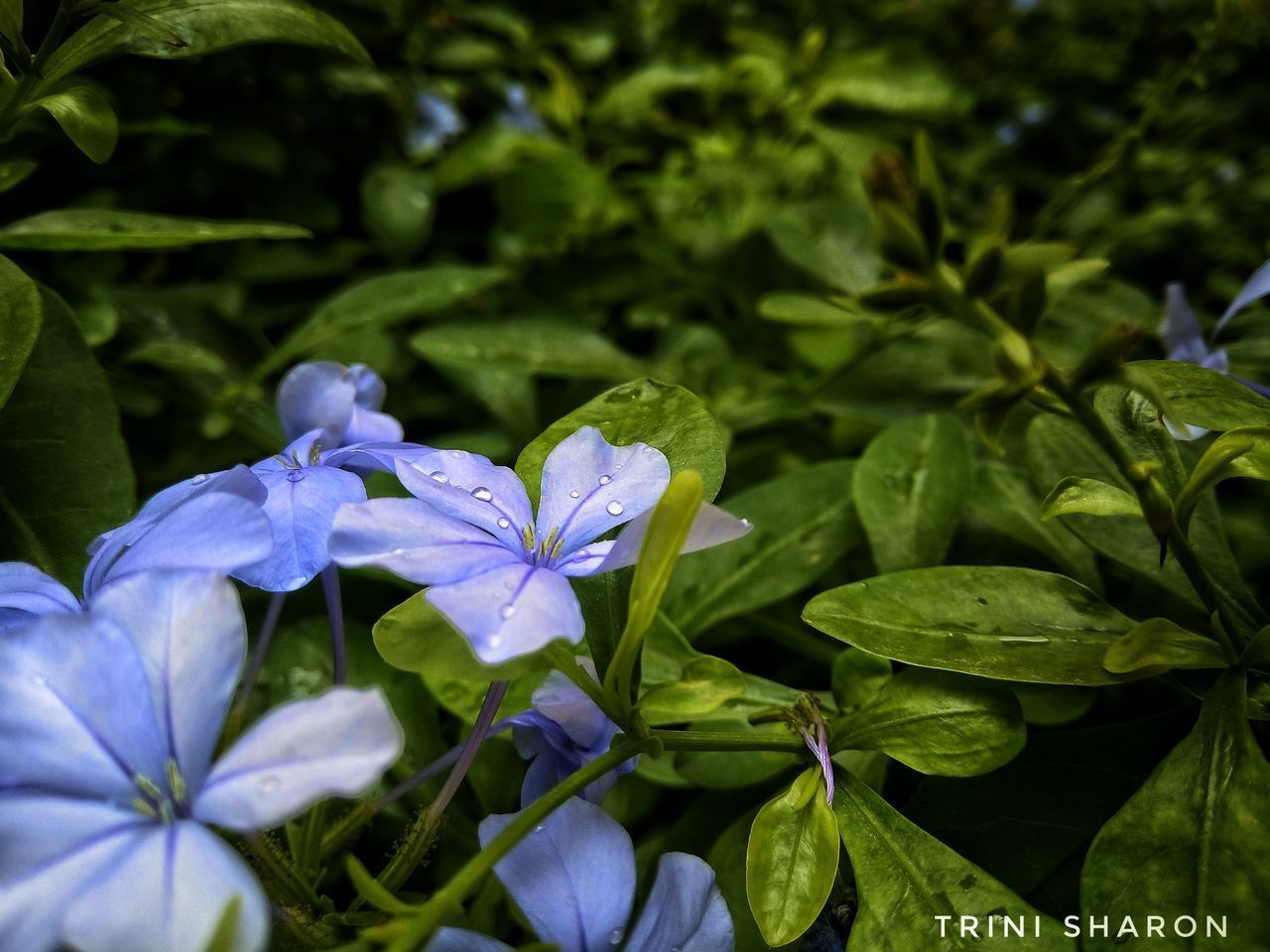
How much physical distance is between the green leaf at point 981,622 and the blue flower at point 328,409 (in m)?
0.34

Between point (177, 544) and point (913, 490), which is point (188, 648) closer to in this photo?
point (177, 544)

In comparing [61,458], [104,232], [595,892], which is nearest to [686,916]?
[595,892]

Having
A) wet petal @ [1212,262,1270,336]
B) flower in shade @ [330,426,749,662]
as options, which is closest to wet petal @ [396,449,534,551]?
flower in shade @ [330,426,749,662]

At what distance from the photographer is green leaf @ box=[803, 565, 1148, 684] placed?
1.78 feet

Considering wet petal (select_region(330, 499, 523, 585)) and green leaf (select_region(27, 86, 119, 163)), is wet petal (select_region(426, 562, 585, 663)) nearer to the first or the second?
wet petal (select_region(330, 499, 523, 585))

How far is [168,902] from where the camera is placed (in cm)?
35

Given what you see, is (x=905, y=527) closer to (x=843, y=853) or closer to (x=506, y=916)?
(x=843, y=853)

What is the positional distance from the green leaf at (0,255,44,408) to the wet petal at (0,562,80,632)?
0.47ft

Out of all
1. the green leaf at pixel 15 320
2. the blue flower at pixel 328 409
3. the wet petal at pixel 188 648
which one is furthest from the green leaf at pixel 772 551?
the green leaf at pixel 15 320

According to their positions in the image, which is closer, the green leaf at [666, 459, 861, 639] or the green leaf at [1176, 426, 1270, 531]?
the green leaf at [1176, 426, 1270, 531]

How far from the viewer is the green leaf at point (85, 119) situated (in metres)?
0.59

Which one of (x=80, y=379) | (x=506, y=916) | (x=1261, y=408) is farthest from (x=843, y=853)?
(x=80, y=379)

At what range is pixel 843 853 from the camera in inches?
24.3

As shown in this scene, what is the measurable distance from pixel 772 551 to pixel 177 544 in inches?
17.7
